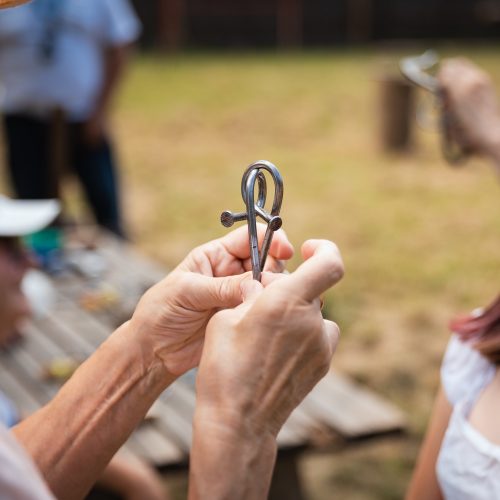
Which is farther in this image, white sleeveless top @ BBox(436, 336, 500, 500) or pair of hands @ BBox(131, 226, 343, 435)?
white sleeveless top @ BBox(436, 336, 500, 500)

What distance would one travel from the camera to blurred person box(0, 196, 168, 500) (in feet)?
6.79

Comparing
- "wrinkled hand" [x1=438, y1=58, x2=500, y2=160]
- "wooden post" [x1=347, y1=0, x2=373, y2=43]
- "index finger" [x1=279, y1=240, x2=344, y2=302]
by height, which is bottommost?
"wooden post" [x1=347, y1=0, x2=373, y2=43]

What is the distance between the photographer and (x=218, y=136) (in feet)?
29.4

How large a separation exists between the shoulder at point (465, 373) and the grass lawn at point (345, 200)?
109 cm

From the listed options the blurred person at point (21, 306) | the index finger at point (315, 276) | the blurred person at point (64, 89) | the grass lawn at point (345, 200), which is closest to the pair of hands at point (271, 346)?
the index finger at point (315, 276)

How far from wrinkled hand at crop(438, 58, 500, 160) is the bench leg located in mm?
981

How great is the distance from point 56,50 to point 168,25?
32.6 ft

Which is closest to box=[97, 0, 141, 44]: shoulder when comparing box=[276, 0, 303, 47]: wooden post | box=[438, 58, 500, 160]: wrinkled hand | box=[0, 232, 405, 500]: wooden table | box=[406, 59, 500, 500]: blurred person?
box=[0, 232, 405, 500]: wooden table

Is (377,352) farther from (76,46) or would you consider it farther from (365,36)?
(365,36)

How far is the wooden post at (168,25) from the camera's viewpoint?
14.0 metres

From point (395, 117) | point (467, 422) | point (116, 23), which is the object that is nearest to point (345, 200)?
point (395, 117)

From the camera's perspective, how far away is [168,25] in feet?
45.9

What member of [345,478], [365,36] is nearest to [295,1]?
[365,36]

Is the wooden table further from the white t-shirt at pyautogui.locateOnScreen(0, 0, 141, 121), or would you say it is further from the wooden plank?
the white t-shirt at pyautogui.locateOnScreen(0, 0, 141, 121)
